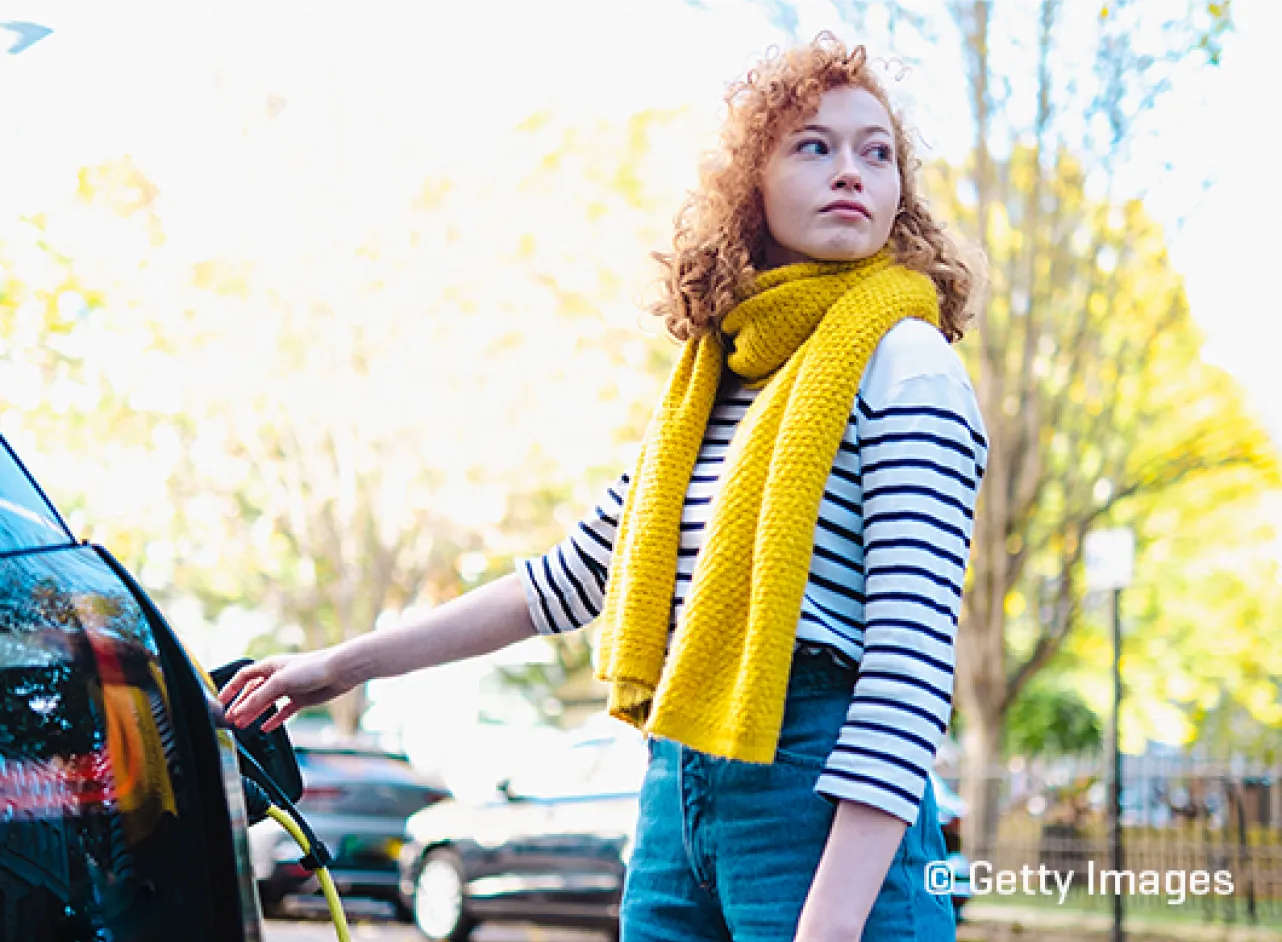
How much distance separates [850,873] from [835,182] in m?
0.90

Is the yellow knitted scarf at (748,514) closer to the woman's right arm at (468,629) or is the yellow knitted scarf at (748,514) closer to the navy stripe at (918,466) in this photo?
the navy stripe at (918,466)

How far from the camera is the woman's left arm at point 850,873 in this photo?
1.75 metres

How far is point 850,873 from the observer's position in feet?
5.77

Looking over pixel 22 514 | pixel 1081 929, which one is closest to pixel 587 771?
pixel 1081 929

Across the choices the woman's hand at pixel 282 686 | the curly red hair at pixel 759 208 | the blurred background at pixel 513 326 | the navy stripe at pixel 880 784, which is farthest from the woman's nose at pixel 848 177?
the blurred background at pixel 513 326

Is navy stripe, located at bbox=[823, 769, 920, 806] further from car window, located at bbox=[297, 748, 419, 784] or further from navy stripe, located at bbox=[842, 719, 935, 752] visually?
car window, located at bbox=[297, 748, 419, 784]

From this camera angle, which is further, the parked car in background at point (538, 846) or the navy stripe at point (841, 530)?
the parked car in background at point (538, 846)

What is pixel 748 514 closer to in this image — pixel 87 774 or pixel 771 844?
pixel 771 844

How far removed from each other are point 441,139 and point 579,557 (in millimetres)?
14925

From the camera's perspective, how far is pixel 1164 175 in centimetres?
1290

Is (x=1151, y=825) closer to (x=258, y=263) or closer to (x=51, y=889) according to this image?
(x=258, y=263)

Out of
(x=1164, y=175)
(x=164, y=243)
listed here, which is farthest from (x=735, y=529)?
(x=164, y=243)

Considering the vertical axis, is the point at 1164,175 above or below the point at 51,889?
above

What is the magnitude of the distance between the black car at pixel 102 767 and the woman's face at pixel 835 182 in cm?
98
